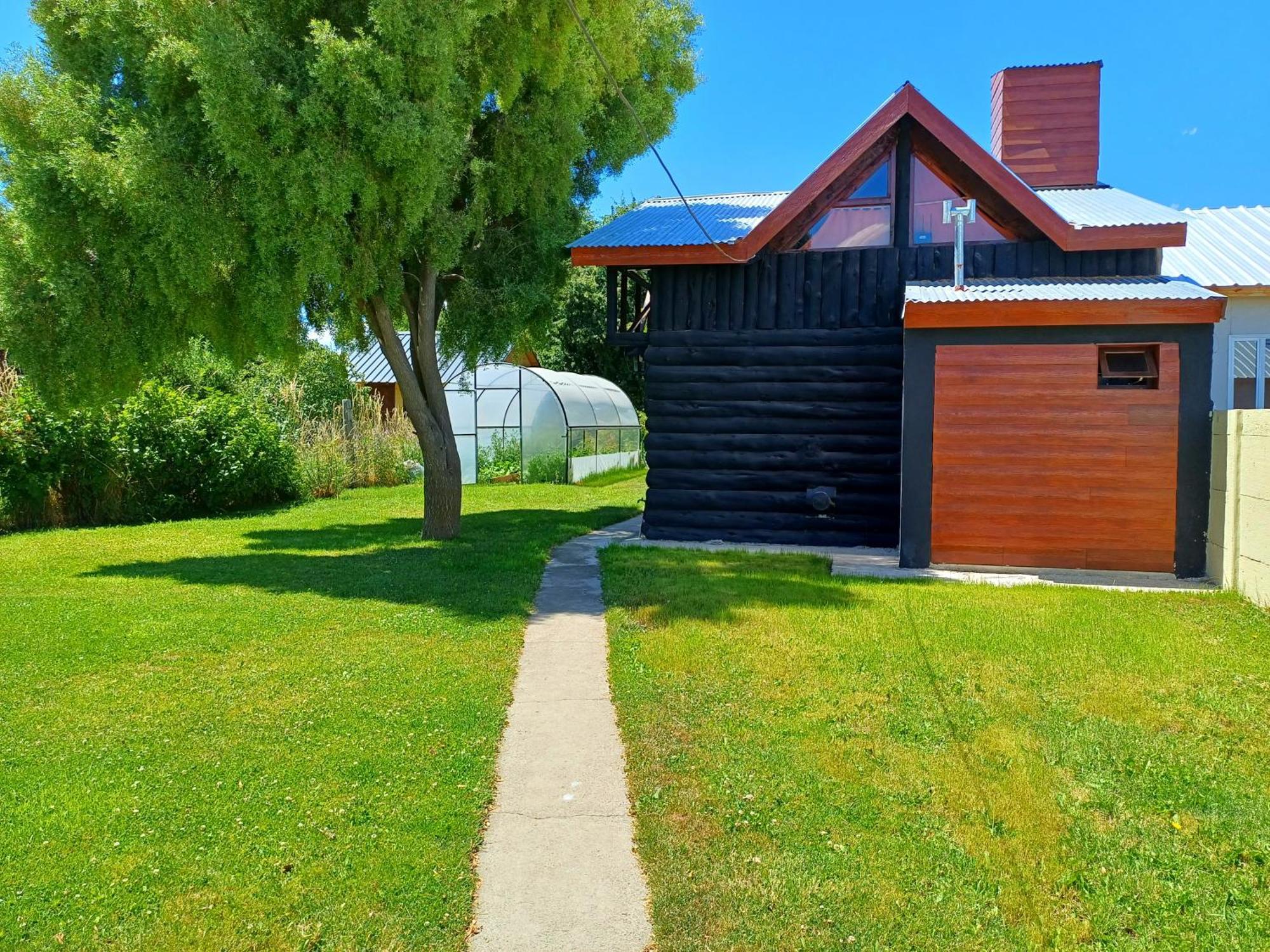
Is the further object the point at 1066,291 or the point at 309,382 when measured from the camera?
the point at 309,382

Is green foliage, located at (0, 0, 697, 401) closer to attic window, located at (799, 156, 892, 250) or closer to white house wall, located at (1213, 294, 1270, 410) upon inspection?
attic window, located at (799, 156, 892, 250)

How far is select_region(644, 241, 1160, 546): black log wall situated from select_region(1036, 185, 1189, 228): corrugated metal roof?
19.4 inches

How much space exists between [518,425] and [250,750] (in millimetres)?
17974

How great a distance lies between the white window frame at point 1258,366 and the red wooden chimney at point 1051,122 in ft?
12.9

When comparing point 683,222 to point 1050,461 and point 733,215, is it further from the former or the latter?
point 1050,461

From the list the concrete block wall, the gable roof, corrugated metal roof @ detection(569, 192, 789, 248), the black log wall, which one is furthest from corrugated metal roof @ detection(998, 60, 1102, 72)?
the concrete block wall

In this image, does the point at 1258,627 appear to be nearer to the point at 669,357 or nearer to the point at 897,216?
the point at 897,216

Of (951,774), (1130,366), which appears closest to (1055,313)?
(1130,366)

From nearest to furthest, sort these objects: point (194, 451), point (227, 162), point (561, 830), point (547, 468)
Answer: point (561, 830), point (227, 162), point (194, 451), point (547, 468)

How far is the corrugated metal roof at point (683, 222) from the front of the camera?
12102 millimetres

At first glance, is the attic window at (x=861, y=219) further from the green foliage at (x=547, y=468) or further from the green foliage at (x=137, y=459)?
the green foliage at (x=547, y=468)

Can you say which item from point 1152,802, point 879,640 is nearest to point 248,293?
point 879,640

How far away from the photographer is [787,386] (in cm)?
1210

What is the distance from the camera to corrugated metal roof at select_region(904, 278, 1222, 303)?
30.9ft
